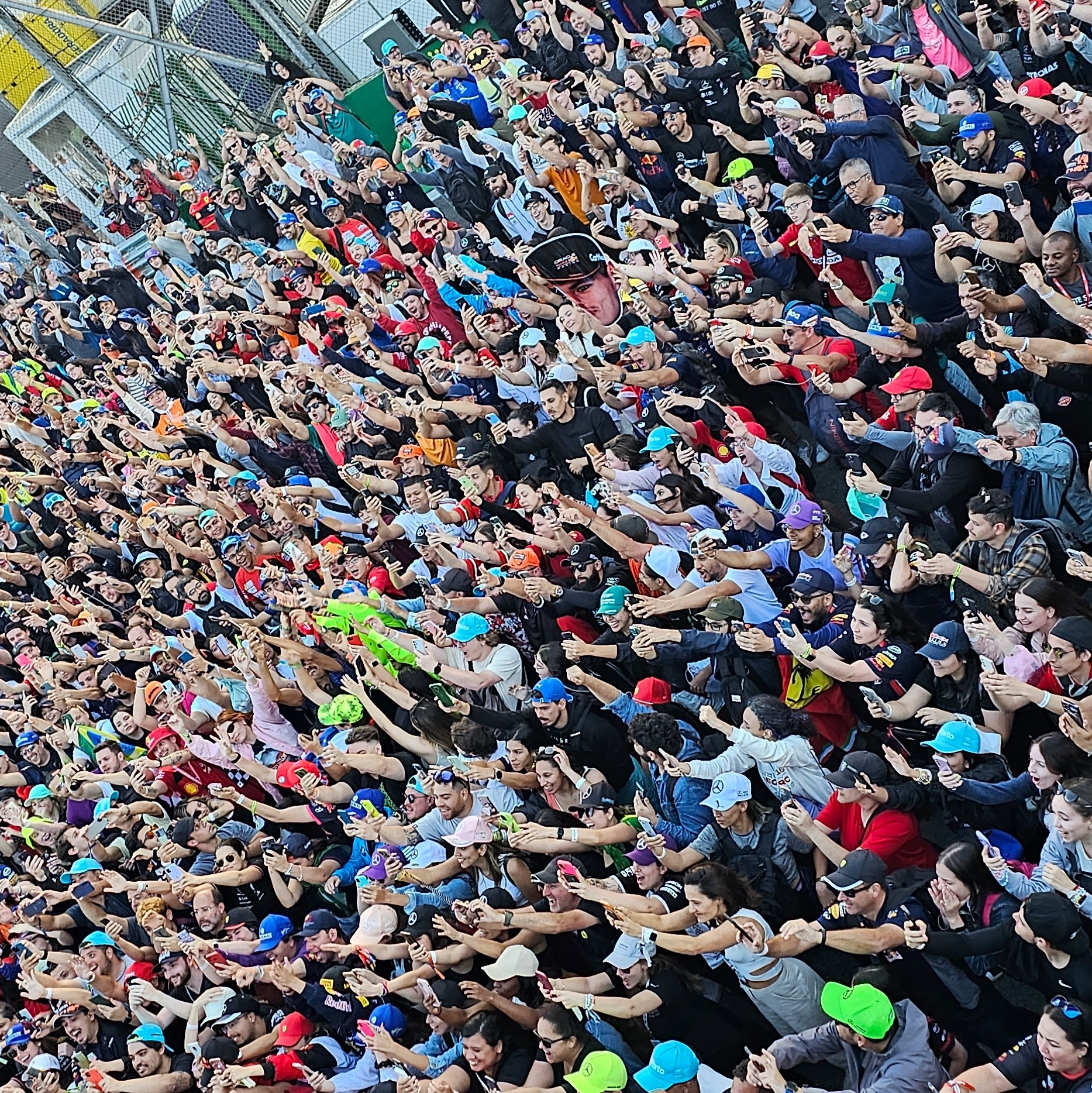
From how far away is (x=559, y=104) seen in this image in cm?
990

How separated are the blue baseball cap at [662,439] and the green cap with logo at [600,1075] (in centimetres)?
342

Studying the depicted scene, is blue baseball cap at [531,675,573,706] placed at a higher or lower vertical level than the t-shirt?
higher

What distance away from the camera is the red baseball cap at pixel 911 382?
6.12 m

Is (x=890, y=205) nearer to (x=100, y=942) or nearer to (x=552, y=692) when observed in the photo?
(x=552, y=692)

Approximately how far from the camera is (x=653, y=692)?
6.09 metres

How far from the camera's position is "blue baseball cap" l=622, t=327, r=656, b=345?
25.3 feet

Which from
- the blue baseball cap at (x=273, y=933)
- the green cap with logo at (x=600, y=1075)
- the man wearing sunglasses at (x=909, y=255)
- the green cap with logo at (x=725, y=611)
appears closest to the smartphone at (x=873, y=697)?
the green cap with logo at (x=725, y=611)

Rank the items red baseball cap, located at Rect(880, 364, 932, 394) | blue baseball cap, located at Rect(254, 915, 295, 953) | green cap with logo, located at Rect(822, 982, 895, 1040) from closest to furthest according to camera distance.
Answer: green cap with logo, located at Rect(822, 982, 895, 1040) → red baseball cap, located at Rect(880, 364, 932, 394) → blue baseball cap, located at Rect(254, 915, 295, 953)

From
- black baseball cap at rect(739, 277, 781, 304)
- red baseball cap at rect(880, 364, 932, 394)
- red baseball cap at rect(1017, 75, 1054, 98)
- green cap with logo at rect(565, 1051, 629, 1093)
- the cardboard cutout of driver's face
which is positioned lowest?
green cap with logo at rect(565, 1051, 629, 1093)

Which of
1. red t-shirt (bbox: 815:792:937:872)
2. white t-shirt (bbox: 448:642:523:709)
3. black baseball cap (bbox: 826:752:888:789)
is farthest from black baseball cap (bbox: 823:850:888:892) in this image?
white t-shirt (bbox: 448:642:523:709)

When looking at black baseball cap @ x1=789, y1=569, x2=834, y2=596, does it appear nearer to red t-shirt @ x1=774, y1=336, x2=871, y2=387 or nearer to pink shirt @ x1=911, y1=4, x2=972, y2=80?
red t-shirt @ x1=774, y1=336, x2=871, y2=387

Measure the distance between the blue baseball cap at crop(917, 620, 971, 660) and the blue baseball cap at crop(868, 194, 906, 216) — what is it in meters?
2.68

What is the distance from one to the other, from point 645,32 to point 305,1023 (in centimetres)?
832

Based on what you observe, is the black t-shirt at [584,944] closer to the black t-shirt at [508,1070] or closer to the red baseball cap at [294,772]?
the black t-shirt at [508,1070]
